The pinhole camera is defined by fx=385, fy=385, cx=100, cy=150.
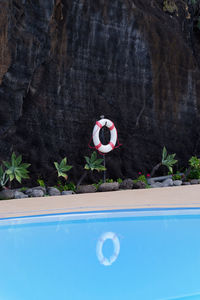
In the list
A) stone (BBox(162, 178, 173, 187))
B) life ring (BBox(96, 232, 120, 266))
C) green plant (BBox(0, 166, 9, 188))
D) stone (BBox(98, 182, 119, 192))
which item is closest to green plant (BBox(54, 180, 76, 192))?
stone (BBox(98, 182, 119, 192))

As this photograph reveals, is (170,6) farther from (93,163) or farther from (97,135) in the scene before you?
(93,163)

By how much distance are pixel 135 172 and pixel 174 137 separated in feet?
4.27

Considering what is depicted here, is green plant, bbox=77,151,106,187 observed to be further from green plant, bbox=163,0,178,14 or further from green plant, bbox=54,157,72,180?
green plant, bbox=163,0,178,14

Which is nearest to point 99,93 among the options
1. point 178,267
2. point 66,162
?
point 66,162

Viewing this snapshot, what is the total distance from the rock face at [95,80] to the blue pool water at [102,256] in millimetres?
2880

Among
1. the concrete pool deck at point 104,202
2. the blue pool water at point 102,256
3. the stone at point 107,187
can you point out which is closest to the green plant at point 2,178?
the concrete pool deck at point 104,202

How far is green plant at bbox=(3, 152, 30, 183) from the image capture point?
629cm

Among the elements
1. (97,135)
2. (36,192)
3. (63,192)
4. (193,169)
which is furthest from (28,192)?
(193,169)

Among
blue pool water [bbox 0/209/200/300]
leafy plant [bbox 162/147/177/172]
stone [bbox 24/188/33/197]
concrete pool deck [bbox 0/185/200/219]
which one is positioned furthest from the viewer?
leafy plant [bbox 162/147/177/172]

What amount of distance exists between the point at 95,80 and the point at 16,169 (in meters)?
2.45

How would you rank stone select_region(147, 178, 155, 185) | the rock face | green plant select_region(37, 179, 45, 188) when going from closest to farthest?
the rock face, green plant select_region(37, 179, 45, 188), stone select_region(147, 178, 155, 185)

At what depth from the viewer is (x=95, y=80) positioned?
24.8 feet

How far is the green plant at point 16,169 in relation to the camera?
629cm

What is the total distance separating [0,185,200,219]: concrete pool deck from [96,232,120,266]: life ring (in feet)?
3.28
